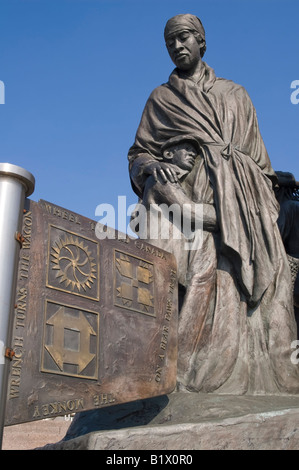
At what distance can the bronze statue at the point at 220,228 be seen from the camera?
628cm

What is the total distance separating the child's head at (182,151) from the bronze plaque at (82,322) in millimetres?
1743

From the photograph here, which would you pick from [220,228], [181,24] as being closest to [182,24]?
[181,24]

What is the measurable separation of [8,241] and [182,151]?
3.48 m

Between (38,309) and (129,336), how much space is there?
964mm

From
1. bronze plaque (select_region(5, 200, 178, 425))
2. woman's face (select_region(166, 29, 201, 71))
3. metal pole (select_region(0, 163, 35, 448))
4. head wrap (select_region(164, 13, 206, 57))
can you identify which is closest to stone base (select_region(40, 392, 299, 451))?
bronze plaque (select_region(5, 200, 178, 425))

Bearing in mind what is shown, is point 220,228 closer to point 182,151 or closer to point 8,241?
point 182,151

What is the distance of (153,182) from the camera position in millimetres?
7035

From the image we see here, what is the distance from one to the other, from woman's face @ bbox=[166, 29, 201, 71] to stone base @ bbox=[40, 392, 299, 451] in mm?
4092

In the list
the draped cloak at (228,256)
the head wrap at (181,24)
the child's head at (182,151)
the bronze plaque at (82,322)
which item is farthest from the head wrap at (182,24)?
the bronze plaque at (82,322)

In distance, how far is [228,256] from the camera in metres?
6.74

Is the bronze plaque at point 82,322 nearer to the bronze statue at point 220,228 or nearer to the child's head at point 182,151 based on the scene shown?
the bronze statue at point 220,228

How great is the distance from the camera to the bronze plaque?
4355 millimetres
